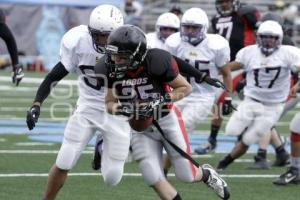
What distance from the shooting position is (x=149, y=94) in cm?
536

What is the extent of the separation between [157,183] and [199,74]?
0.91 metres

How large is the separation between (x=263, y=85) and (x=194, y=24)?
0.84 metres

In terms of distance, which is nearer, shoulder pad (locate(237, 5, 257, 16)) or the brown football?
the brown football

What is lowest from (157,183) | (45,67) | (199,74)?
(45,67)

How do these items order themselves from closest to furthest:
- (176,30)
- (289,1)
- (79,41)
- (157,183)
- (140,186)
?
(157,183)
(79,41)
(140,186)
(176,30)
(289,1)

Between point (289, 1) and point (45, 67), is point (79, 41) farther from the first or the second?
point (289, 1)

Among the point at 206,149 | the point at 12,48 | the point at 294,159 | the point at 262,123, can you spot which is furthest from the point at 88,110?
the point at 206,149

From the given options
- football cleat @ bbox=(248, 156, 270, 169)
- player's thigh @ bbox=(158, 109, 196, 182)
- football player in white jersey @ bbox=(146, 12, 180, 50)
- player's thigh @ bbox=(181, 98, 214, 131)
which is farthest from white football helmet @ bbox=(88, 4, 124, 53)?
football player in white jersey @ bbox=(146, 12, 180, 50)

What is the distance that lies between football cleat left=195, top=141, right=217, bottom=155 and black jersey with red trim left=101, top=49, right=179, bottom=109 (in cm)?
347

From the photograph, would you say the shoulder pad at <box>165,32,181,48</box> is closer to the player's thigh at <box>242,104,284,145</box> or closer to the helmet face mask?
the helmet face mask

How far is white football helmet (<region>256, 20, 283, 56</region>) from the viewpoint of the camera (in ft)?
24.9

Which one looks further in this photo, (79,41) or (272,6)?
(272,6)

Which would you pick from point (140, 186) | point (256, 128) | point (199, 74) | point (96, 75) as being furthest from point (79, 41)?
point (256, 128)

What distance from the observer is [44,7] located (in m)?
19.6
